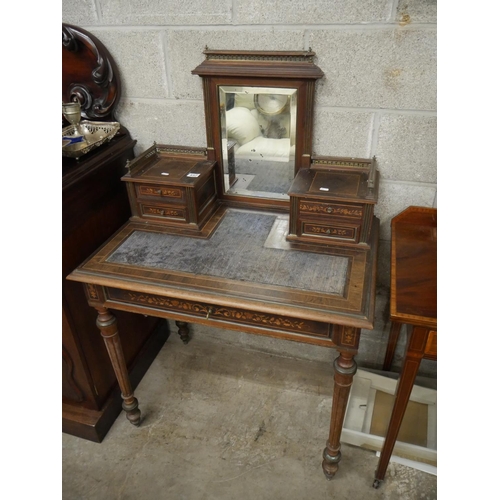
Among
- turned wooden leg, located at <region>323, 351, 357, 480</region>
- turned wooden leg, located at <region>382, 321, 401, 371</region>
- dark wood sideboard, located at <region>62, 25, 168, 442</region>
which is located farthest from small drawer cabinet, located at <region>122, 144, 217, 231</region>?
turned wooden leg, located at <region>382, 321, 401, 371</region>

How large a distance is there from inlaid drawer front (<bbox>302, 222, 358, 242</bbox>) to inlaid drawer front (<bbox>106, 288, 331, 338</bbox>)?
0.31 meters

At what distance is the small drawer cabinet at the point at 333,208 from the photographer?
1.25 meters

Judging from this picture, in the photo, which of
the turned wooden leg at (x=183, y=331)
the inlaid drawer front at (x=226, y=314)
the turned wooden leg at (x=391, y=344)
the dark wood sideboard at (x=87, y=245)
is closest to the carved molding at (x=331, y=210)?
the inlaid drawer front at (x=226, y=314)

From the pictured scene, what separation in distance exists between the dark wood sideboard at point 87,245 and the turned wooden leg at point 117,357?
101 mm

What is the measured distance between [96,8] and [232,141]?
639mm

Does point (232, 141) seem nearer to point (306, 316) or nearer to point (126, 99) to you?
point (126, 99)

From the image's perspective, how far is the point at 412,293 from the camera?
1.13 metres

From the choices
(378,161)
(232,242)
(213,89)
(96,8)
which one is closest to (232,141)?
(213,89)

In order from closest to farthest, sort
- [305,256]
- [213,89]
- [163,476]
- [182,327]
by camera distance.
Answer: [305,256], [213,89], [163,476], [182,327]

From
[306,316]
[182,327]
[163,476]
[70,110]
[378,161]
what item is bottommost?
[163,476]

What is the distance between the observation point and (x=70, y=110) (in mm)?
1419

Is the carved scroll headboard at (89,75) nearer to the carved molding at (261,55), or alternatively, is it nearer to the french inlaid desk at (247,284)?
the carved molding at (261,55)

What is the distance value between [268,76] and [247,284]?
667mm

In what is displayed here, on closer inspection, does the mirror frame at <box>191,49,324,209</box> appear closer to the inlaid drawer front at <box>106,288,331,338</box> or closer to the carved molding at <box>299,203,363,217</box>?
the carved molding at <box>299,203,363,217</box>
